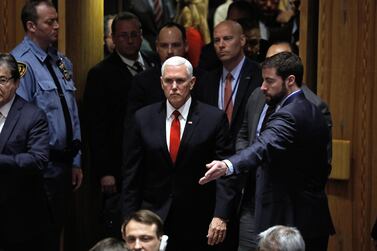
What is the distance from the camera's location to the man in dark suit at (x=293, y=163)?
4.85m

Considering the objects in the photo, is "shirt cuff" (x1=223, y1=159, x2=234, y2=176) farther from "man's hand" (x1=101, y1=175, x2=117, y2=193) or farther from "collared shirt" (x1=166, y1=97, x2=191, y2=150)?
"man's hand" (x1=101, y1=175, x2=117, y2=193)

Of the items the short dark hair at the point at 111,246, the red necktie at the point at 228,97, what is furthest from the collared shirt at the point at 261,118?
the short dark hair at the point at 111,246

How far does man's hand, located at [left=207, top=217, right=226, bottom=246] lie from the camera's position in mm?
5094

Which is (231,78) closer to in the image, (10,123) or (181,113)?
(181,113)

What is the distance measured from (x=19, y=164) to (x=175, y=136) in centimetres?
86

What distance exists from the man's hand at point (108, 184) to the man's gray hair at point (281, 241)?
2.23 meters

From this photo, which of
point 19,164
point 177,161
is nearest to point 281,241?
point 177,161

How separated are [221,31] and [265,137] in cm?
140

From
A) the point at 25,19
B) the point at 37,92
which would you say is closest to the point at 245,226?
the point at 37,92

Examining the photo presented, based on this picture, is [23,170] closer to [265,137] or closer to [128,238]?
[128,238]

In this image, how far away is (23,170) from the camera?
16.5 ft

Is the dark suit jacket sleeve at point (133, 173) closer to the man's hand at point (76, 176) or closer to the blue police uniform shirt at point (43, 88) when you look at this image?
the blue police uniform shirt at point (43, 88)

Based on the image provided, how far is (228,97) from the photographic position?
19.2ft

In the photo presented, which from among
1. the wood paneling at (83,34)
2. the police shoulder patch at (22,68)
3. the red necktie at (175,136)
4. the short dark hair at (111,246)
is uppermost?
the wood paneling at (83,34)
